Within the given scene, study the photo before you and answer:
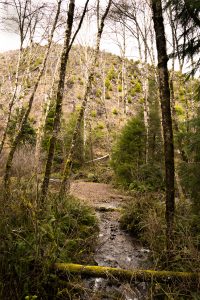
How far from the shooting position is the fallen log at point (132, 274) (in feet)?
12.2

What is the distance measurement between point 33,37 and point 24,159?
5552 mm

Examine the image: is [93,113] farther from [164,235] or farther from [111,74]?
[164,235]

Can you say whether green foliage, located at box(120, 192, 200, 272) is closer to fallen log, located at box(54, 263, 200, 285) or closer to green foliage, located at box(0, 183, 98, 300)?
fallen log, located at box(54, 263, 200, 285)

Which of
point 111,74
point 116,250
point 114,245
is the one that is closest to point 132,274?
point 116,250

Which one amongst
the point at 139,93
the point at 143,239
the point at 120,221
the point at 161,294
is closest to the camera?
the point at 161,294

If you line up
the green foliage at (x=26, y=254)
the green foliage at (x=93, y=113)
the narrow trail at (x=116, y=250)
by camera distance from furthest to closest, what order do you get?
1. the green foliage at (x=93, y=113)
2. the narrow trail at (x=116, y=250)
3. the green foliage at (x=26, y=254)

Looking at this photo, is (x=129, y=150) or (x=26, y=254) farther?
(x=129, y=150)

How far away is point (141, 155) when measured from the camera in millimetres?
12703

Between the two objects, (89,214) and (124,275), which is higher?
(89,214)

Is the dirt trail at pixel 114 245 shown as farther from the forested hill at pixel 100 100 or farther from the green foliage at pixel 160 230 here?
the forested hill at pixel 100 100

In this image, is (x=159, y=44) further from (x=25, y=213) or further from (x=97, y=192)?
(x=97, y=192)

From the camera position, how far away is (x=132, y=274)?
3.83 meters

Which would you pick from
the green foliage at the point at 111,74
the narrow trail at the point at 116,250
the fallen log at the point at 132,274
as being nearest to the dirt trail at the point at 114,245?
the narrow trail at the point at 116,250

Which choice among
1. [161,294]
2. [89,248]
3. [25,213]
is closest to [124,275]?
[161,294]
